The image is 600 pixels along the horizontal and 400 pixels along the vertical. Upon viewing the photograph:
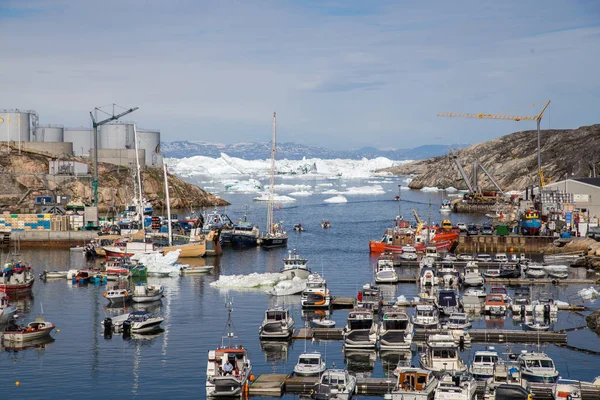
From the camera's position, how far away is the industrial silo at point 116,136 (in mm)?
140000

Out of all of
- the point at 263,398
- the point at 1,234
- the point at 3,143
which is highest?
the point at 3,143

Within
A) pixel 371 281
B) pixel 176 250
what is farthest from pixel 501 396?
pixel 176 250

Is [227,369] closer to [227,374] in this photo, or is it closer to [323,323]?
[227,374]

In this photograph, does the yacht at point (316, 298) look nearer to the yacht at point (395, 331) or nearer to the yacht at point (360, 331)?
the yacht at point (360, 331)

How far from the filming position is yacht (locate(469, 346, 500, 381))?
3192 centimetres

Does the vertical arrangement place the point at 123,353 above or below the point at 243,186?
below

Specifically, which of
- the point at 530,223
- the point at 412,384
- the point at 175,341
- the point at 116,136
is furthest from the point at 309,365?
the point at 116,136

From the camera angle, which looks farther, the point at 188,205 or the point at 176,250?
the point at 188,205

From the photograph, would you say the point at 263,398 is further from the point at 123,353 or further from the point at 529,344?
the point at 529,344

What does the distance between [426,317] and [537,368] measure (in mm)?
9800

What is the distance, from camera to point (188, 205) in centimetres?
13588

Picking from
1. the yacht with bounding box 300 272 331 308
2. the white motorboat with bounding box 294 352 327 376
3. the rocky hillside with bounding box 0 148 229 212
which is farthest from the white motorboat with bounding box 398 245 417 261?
the rocky hillside with bounding box 0 148 229 212

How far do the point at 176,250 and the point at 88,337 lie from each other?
2660 centimetres

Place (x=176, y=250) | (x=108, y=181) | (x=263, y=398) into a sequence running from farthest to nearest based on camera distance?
(x=108, y=181) < (x=176, y=250) < (x=263, y=398)
